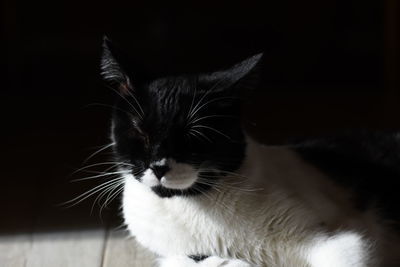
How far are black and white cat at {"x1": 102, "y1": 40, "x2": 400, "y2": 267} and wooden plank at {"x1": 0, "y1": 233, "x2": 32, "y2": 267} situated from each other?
0.29 m

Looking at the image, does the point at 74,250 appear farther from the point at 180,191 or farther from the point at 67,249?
the point at 180,191

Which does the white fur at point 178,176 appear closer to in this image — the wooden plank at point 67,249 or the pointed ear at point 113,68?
the pointed ear at point 113,68

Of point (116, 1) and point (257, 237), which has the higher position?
point (116, 1)

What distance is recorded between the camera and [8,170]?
6.61ft

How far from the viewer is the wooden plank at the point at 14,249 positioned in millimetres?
1476

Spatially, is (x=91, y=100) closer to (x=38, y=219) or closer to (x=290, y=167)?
(x=38, y=219)

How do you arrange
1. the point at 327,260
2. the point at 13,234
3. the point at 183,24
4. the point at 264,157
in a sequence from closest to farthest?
the point at 327,260 → the point at 264,157 → the point at 13,234 → the point at 183,24

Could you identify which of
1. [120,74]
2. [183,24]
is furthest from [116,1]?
[120,74]

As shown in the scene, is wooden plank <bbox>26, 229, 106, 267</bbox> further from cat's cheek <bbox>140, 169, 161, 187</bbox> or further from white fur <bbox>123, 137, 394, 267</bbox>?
cat's cheek <bbox>140, 169, 161, 187</bbox>

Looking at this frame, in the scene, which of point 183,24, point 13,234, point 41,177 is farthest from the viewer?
point 183,24

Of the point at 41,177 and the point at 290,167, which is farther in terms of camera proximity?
the point at 41,177

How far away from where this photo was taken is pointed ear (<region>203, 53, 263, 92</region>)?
1.25 metres

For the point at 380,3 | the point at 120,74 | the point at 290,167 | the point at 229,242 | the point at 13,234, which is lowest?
the point at 13,234

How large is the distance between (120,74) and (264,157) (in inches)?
15.1
